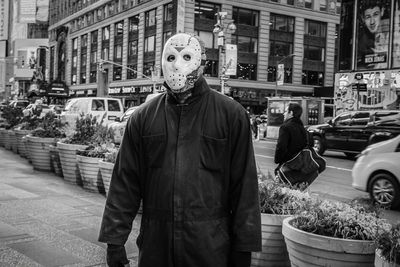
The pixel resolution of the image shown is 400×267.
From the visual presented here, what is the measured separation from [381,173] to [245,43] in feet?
152

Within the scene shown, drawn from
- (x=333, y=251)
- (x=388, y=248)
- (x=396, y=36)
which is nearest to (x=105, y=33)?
(x=396, y=36)

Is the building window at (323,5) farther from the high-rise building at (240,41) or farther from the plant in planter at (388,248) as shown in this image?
the plant in planter at (388,248)

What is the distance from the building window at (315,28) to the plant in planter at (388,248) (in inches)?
2249

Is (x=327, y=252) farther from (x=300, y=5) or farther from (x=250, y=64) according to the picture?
(x=300, y=5)

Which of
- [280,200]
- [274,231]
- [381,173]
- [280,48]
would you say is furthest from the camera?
[280,48]

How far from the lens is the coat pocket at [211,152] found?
Answer: 272cm

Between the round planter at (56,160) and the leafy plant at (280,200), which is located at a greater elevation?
the leafy plant at (280,200)

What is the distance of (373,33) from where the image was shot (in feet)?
116

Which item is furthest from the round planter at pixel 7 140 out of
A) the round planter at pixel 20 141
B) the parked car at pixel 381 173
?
the parked car at pixel 381 173

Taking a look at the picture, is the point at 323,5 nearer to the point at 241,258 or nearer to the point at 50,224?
the point at 50,224

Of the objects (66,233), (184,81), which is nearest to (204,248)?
(184,81)

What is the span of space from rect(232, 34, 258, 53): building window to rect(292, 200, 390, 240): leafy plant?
1989 inches

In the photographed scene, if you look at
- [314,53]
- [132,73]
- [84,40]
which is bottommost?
[132,73]

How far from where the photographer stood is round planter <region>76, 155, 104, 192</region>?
843cm
